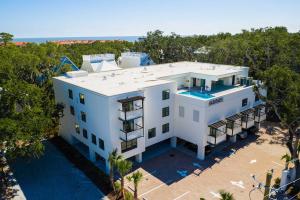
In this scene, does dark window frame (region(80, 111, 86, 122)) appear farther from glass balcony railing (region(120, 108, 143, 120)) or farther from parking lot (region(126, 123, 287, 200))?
parking lot (region(126, 123, 287, 200))

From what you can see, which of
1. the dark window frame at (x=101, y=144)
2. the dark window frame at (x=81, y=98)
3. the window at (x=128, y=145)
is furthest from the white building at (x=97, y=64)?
the window at (x=128, y=145)

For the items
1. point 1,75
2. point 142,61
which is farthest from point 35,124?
point 142,61

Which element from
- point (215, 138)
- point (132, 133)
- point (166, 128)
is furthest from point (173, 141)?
point (132, 133)

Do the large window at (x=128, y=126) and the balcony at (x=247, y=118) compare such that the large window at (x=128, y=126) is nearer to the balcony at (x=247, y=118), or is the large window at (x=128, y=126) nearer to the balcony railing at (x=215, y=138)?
the balcony railing at (x=215, y=138)

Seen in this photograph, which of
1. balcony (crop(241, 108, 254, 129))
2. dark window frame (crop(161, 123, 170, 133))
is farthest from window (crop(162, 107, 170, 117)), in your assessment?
balcony (crop(241, 108, 254, 129))

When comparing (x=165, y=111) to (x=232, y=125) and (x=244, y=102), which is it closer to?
(x=232, y=125)

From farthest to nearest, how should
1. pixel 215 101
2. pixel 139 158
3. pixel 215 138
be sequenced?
pixel 215 101
pixel 139 158
pixel 215 138

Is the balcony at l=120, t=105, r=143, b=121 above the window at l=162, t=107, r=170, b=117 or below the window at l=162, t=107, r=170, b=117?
above
